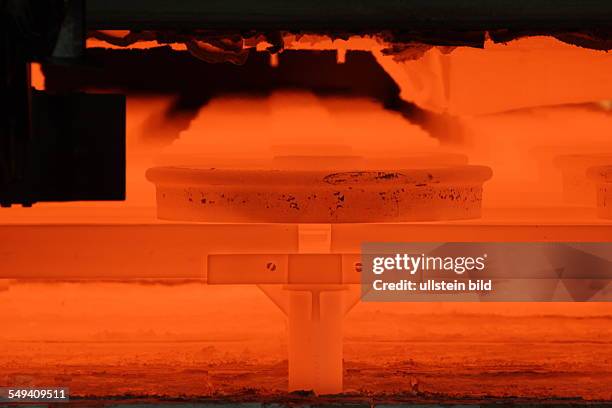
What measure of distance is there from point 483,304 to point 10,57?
2.41 meters

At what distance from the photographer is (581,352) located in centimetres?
347

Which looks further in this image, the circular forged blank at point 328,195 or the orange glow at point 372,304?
the orange glow at point 372,304

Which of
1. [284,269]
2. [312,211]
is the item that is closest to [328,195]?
[312,211]

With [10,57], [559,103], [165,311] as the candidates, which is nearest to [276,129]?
[165,311]

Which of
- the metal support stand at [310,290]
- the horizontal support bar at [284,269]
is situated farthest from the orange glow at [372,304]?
the horizontal support bar at [284,269]

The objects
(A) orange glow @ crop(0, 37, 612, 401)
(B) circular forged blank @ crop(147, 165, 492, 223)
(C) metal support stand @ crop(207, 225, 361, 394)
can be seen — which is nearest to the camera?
(B) circular forged blank @ crop(147, 165, 492, 223)

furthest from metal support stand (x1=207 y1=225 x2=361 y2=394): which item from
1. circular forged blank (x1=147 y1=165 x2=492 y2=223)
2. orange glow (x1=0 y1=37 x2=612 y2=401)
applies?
orange glow (x1=0 y1=37 x2=612 y2=401)

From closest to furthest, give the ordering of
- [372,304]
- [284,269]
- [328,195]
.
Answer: [328,195], [284,269], [372,304]

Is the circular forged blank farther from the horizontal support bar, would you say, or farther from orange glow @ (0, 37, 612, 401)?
orange glow @ (0, 37, 612, 401)

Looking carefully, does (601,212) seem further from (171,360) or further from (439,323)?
(171,360)

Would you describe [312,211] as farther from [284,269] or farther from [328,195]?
[284,269]

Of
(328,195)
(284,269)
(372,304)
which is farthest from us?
(372,304)

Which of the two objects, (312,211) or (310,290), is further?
(310,290)

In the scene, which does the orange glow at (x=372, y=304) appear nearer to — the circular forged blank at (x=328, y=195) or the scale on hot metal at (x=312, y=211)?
the scale on hot metal at (x=312, y=211)
